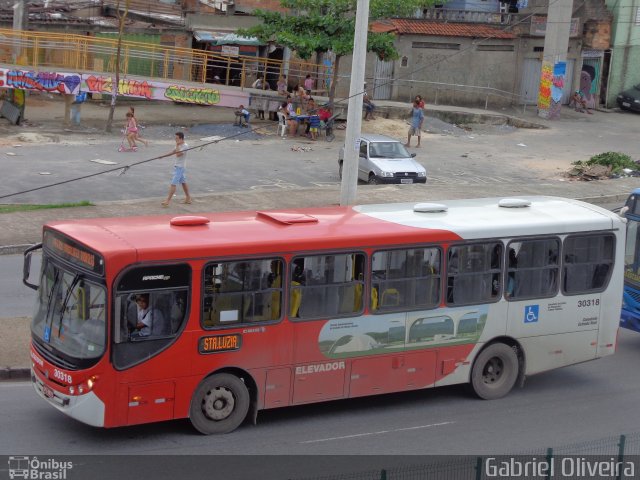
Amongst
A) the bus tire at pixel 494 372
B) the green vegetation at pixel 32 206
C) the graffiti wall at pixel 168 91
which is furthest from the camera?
the graffiti wall at pixel 168 91

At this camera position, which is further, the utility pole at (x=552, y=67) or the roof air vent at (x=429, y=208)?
the utility pole at (x=552, y=67)

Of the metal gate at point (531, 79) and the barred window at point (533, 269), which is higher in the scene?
the metal gate at point (531, 79)

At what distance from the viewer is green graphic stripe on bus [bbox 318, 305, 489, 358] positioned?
12.1 metres

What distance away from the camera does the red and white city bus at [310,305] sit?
10789 millimetres

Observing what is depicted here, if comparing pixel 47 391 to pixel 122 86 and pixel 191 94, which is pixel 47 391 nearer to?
pixel 122 86

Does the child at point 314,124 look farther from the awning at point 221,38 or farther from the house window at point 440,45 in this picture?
the house window at point 440,45

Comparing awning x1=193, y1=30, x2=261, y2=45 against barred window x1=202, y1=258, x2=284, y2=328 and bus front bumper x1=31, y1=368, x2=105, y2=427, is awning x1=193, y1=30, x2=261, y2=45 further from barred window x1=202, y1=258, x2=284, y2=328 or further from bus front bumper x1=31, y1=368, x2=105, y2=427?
bus front bumper x1=31, y1=368, x2=105, y2=427

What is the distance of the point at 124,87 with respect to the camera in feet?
127

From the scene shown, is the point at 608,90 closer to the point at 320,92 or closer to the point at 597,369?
the point at 320,92

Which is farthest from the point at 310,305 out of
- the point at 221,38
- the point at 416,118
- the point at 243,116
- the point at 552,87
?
the point at 221,38

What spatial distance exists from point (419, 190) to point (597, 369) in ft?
44.9

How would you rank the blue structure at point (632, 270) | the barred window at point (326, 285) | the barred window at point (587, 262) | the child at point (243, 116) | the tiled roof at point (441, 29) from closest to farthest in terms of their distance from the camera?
the barred window at point (326, 285), the barred window at point (587, 262), the blue structure at point (632, 270), the child at point (243, 116), the tiled roof at point (441, 29)

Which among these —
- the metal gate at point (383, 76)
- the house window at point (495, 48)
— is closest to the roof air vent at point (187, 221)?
the metal gate at point (383, 76)

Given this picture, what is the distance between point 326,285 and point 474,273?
222 centimetres
